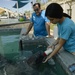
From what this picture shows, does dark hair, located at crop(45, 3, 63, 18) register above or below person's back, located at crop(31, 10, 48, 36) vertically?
above

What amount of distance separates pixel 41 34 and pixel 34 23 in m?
0.38

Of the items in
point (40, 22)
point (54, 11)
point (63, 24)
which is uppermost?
point (54, 11)

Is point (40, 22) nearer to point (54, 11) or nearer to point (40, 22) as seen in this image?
point (40, 22)

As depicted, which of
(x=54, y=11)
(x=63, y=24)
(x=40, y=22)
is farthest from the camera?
(x=40, y=22)

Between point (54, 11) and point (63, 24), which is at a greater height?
point (54, 11)

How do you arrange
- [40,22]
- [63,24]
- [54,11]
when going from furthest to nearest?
[40,22], [63,24], [54,11]

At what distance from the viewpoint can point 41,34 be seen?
6195mm

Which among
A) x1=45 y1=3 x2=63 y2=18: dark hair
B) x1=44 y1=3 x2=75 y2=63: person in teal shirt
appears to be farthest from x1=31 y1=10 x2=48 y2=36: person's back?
x1=45 y1=3 x2=63 y2=18: dark hair

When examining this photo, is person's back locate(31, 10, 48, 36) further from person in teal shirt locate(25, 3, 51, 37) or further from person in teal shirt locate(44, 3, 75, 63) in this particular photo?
person in teal shirt locate(44, 3, 75, 63)

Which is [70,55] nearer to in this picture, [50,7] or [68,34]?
[68,34]

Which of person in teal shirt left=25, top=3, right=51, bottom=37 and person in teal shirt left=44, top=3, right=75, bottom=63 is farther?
person in teal shirt left=25, top=3, right=51, bottom=37

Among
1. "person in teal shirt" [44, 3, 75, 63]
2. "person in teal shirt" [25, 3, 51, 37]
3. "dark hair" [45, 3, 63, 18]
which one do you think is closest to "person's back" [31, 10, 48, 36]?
"person in teal shirt" [25, 3, 51, 37]

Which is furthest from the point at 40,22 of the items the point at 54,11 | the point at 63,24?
the point at 54,11

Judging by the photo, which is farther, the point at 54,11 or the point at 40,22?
the point at 40,22
